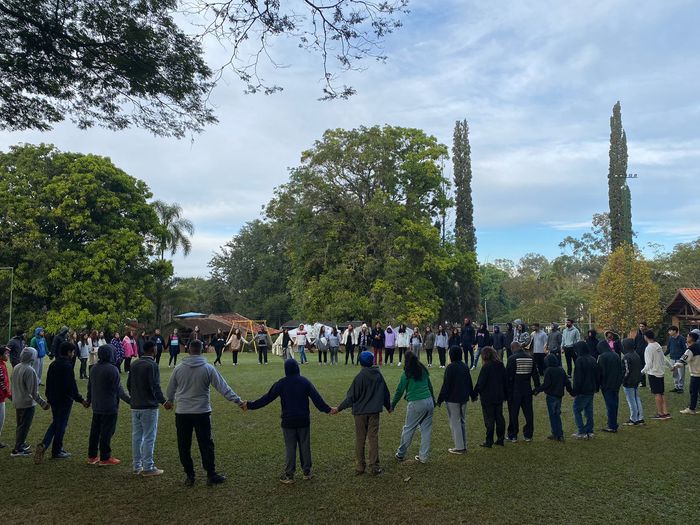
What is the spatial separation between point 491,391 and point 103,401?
5.70 meters

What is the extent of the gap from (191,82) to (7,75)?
8.73 ft

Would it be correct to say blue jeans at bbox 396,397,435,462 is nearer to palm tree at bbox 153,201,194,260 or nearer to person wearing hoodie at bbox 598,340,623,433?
person wearing hoodie at bbox 598,340,623,433

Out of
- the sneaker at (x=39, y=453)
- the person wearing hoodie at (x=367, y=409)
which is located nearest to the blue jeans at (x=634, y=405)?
the person wearing hoodie at (x=367, y=409)

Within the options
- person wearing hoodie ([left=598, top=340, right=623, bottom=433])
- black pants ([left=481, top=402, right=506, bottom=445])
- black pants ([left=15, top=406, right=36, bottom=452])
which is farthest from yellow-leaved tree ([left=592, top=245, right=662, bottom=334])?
black pants ([left=15, top=406, right=36, bottom=452])

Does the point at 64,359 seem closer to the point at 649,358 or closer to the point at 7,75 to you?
the point at 7,75

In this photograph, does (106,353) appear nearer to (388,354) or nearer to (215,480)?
(215,480)

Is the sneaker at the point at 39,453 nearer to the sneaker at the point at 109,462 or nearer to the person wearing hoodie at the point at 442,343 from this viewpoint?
the sneaker at the point at 109,462

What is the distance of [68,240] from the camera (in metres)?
32.5

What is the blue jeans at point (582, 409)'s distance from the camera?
29.9ft

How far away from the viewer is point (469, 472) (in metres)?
7.15

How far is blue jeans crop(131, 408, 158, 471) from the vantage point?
716cm

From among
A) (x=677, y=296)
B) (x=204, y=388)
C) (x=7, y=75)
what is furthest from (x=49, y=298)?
(x=677, y=296)

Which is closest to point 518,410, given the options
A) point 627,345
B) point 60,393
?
point 627,345

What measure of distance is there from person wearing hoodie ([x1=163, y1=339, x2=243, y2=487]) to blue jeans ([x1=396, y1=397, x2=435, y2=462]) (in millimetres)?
2525
